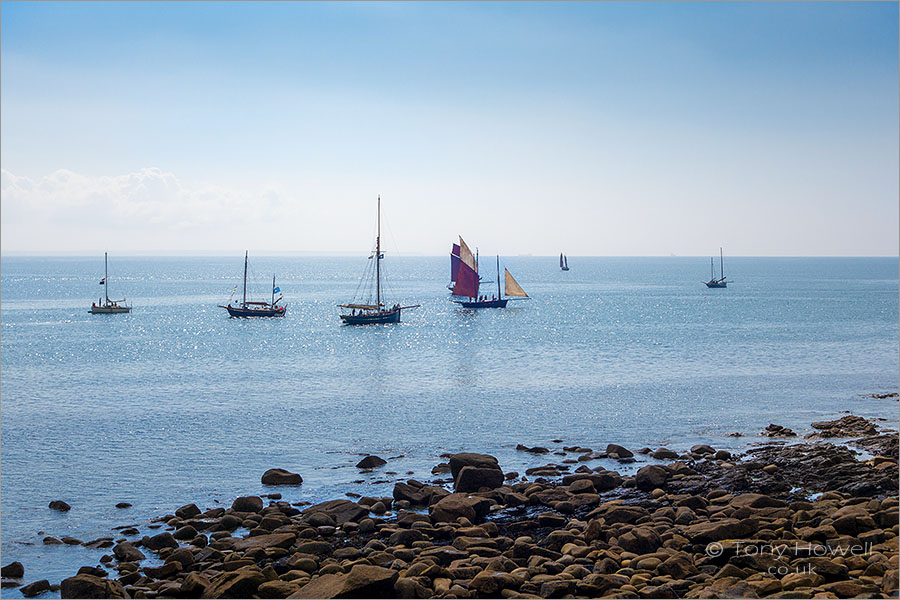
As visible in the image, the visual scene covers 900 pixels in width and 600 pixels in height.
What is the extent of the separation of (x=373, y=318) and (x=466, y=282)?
29.2 m

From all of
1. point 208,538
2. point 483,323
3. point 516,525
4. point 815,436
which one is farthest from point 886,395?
point 483,323

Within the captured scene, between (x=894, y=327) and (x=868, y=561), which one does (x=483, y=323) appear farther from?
(x=868, y=561)

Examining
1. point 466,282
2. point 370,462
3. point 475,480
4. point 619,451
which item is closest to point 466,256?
point 466,282

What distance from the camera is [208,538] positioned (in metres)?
24.6

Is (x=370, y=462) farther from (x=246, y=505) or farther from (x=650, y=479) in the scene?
(x=650, y=479)

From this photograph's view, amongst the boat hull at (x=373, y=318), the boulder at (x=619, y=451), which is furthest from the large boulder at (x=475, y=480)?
the boat hull at (x=373, y=318)

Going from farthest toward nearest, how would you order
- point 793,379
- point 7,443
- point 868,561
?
point 793,379, point 7,443, point 868,561

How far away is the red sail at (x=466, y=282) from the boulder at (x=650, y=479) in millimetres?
101599

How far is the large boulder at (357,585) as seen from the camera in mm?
17938

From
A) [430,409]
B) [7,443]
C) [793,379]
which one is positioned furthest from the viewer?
[793,379]

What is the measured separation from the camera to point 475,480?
28.0 metres

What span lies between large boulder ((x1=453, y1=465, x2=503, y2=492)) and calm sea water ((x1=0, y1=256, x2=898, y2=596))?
4111mm

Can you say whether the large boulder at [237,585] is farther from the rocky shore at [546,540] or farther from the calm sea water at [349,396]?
the calm sea water at [349,396]

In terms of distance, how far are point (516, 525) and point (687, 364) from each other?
46.0 meters
